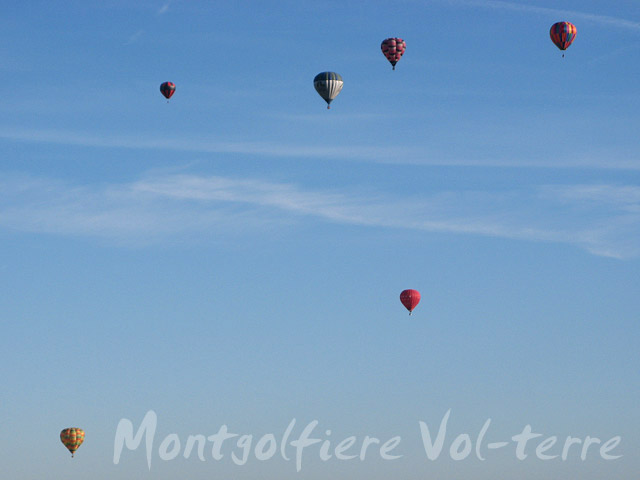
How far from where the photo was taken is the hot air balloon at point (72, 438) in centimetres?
16088

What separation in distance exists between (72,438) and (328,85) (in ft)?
187

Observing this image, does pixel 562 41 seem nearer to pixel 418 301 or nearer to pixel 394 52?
pixel 394 52

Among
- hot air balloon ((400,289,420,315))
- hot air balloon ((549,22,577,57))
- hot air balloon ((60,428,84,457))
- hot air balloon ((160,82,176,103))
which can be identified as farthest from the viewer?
hot air balloon ((160,82,176,103))

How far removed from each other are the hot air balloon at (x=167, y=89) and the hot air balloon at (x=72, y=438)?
152 ft

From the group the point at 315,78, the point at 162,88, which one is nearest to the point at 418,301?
the point at 315,78

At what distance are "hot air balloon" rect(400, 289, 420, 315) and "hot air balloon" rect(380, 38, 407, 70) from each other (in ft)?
91.6

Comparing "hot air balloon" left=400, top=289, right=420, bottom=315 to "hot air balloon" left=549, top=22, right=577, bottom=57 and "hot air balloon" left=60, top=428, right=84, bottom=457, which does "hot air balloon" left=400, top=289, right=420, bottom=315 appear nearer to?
"hot air balloon" left=549, top=22, right=577, bottom=57

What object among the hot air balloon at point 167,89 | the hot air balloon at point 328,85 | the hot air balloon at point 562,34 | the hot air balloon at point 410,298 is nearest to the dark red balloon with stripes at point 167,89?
the hot air balloon at point 167,89

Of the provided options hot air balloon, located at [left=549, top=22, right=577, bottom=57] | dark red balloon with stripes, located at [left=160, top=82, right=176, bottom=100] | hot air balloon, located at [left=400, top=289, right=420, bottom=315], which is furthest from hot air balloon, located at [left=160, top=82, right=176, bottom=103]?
hot air balloon, located at [left=549, top=22, right=577, bottom=57]

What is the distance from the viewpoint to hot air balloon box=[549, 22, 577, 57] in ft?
481

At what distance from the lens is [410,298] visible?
15225cm

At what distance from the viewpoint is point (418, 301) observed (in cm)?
15300

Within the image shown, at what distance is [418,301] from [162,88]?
46957 millimetres

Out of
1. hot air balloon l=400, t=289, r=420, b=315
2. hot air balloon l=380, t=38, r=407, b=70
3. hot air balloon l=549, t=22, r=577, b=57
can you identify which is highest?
hot air balloon l=549, t=22, r=577, b=57
